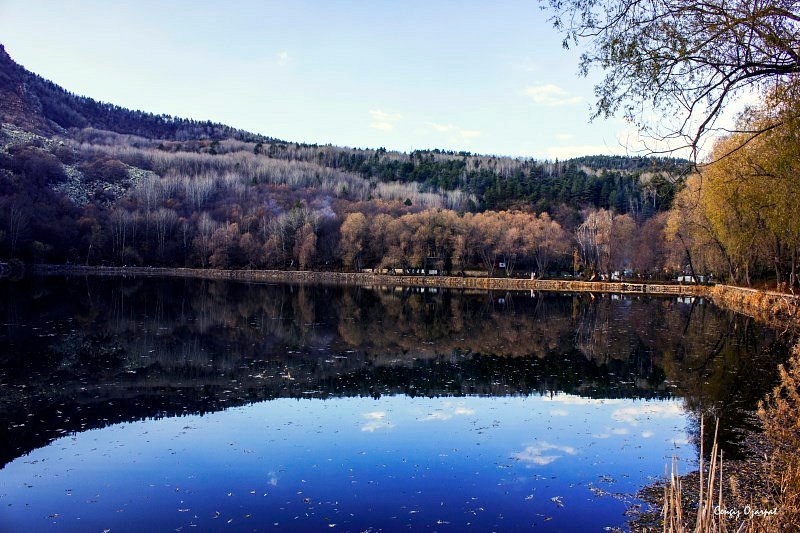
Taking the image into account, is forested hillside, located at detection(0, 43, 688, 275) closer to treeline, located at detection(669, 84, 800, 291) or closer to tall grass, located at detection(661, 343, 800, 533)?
treeline, located at detection(669, 84, 800, 291)

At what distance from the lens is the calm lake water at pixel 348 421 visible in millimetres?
8750

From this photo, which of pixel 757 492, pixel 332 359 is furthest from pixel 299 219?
pixel 757 492

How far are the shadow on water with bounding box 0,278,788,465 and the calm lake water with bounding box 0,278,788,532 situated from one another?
117 mm

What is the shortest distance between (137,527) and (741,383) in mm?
16892

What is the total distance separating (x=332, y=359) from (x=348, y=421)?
285 inches

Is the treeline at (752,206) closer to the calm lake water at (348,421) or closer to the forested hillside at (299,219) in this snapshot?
the calm lake water at (348,421)

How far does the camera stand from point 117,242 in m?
97.6

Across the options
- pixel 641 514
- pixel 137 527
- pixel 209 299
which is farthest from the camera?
pixel 209 299

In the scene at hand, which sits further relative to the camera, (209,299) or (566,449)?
(209,299)

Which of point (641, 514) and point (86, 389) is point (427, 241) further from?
point (641, 514)

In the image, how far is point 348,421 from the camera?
43.9 ft

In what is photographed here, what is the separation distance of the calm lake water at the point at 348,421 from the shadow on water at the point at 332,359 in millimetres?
117

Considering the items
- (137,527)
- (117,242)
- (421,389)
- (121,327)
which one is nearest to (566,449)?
(421,389)

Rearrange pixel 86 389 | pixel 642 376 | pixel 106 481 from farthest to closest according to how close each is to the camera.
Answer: pixel 642 376 < pixel 86 389 < pixel 106 481
